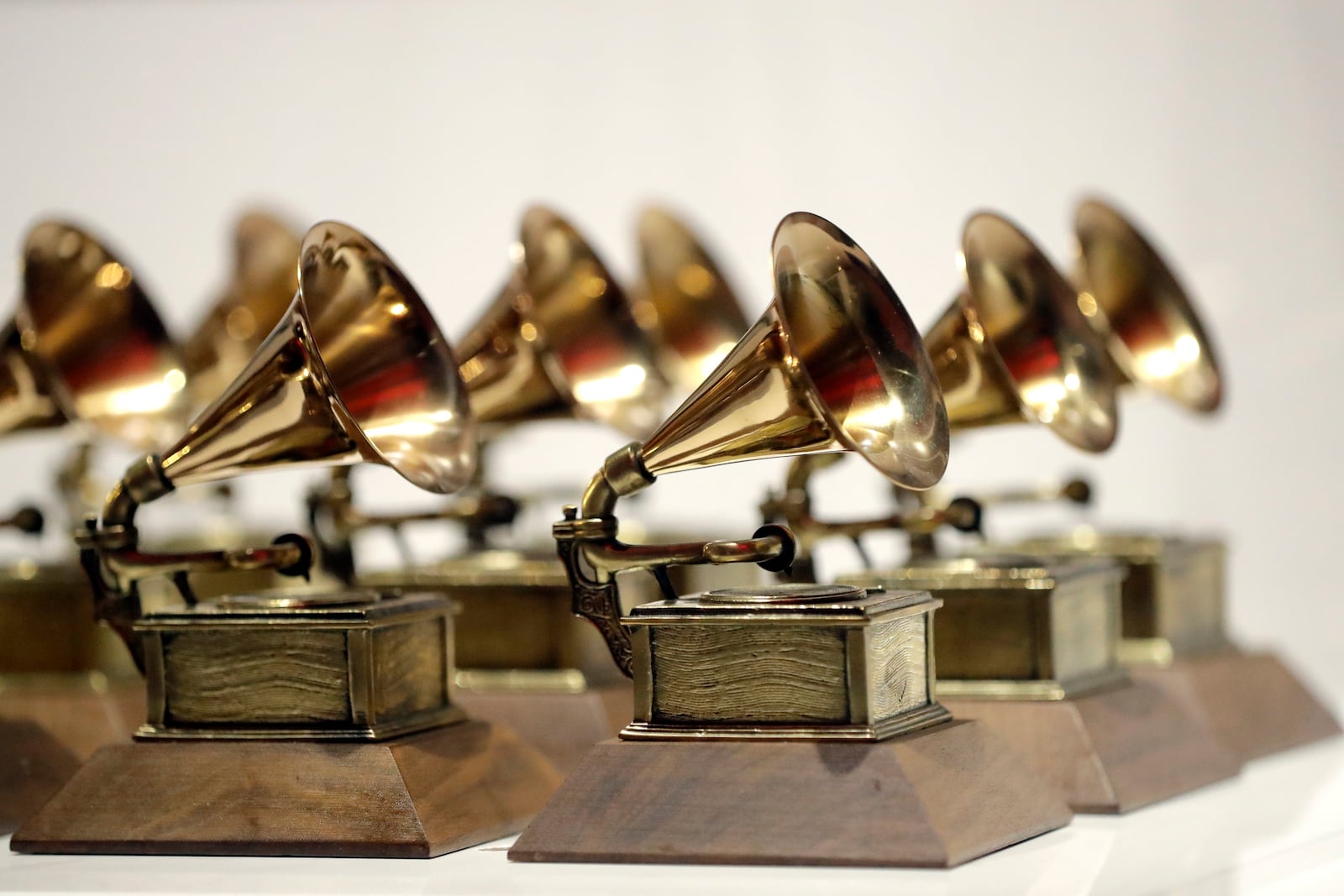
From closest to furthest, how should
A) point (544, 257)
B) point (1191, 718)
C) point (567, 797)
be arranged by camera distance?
point (567, 797), point (1191, 718), point (544, 257)

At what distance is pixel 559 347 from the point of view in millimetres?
4887

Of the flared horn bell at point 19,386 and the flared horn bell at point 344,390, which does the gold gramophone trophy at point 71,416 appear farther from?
the flared horn bell at point 344,390

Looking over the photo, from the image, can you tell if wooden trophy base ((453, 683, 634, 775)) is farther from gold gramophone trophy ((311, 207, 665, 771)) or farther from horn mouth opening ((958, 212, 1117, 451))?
horn mouth opening ((958, 212, 1117, 451))

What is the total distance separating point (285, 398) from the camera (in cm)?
376

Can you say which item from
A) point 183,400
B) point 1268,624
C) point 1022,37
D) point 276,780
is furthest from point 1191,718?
point 1022,37

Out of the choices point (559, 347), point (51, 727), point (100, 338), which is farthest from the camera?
point (100, 338)

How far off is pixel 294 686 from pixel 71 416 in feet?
4.59

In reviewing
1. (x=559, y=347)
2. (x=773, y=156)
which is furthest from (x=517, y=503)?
(x=773, y=156)

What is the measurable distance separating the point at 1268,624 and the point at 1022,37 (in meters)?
2.07

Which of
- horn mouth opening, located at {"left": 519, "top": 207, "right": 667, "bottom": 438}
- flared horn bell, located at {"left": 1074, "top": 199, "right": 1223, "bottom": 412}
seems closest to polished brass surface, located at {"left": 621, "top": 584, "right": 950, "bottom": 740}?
horn mouth opening, located at {"left": 519, "top": 207, "right": 667, "bottom": 438}

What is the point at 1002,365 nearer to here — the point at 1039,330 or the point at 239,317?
the point at 1039,330

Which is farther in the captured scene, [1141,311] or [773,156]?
[773,156]

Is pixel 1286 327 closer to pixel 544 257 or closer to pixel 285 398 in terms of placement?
pixel 544 257

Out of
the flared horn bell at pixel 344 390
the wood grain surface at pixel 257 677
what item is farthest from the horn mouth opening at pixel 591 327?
the wood grain surface at pixel 257 677
